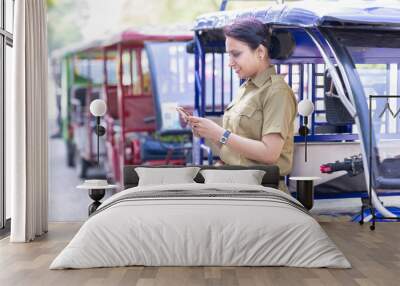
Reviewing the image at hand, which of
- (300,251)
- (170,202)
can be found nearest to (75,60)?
(170,202)

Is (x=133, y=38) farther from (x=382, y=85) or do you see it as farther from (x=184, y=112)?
(x=382, y=85)

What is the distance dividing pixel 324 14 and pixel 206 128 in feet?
5.18

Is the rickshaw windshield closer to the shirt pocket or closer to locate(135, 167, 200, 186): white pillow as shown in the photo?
the shirt pocket

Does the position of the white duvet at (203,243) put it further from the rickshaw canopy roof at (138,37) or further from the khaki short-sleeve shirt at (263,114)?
the rickshaw canopy roof at (138,37)

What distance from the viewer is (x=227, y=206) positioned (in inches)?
188

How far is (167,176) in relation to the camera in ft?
20.5

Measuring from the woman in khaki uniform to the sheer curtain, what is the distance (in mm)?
1474

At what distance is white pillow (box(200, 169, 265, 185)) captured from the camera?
242 inches

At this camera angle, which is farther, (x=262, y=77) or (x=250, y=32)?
(x=250, y=32)

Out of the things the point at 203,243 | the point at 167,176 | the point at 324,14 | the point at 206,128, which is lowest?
the point at 203,243

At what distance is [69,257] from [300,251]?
4.99 feet

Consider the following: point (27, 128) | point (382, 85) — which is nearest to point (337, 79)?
point (382, 85)

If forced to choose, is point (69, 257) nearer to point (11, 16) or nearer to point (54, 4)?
point (11, 16)

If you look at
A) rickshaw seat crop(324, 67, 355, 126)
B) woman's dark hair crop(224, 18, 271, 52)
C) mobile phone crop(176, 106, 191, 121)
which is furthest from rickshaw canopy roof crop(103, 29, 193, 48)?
rickshaw seat crop(324, 67, 355, 126)
